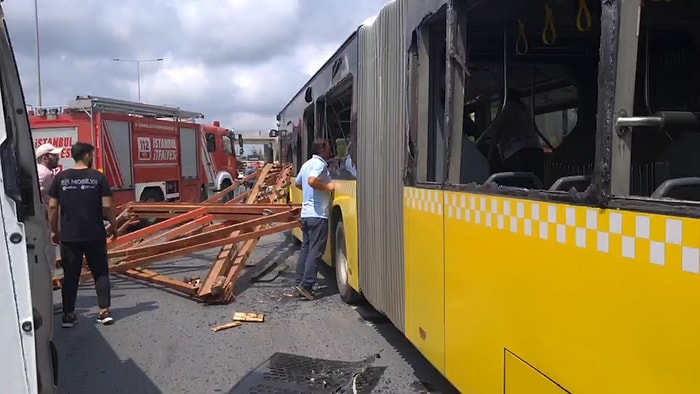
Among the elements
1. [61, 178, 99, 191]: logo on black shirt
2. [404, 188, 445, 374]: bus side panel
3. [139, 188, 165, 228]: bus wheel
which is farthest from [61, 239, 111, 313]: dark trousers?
[139, 188, 165, 228]: bus wheel

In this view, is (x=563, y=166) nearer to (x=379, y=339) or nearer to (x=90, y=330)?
(x=379, y=339)

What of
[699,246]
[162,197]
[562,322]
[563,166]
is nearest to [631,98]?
[699,246]

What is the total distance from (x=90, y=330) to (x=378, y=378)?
125 inches

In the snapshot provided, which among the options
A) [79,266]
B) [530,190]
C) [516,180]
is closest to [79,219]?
[79,266]

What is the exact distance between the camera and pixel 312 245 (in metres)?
7.27

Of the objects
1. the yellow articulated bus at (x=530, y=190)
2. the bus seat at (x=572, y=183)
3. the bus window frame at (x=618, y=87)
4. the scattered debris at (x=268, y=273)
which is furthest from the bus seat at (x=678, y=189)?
the scattered debris at (x=268, y=273)

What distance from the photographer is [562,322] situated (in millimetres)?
2381

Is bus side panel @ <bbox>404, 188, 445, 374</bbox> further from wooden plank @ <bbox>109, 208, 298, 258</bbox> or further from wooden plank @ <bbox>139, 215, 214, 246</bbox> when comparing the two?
wooden plank @ <bbox>139, 215, 214, 246</bbox>

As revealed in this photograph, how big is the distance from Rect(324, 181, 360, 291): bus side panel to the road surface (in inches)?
18.9

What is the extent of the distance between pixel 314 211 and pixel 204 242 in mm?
1472

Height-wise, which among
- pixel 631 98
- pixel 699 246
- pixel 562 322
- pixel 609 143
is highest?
pixel 631 98

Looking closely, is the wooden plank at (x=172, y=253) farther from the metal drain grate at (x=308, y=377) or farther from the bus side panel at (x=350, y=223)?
the metal drain grate at (x=308, y=377)

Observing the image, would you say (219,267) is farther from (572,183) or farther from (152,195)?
(152,195)

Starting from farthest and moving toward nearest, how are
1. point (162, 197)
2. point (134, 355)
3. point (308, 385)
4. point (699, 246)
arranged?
point (162, 197), point (134, 355), point (308, 385), point (699, 246)
